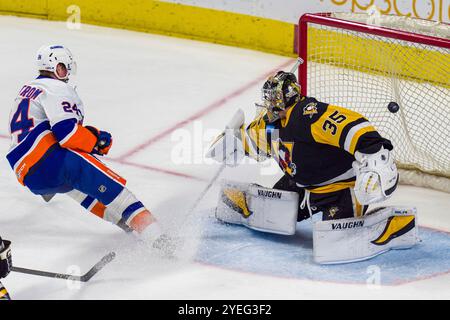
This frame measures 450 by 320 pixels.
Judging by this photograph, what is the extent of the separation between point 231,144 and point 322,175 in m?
0.47

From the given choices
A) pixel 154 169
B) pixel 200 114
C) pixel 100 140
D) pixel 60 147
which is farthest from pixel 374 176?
pixel 200 114

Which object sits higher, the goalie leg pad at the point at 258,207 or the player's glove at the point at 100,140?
the player's glove at the point at 100,140

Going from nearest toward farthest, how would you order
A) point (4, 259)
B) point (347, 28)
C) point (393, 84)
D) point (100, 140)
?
point (4, 259)
point (100, 140)
point (347, 28)
point (393, 84)

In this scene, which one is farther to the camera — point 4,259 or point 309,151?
point 309,151

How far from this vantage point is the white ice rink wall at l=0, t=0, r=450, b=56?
251 inches

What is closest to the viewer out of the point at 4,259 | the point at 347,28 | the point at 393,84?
the point at 4,259

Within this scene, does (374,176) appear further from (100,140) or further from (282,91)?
(100,140)

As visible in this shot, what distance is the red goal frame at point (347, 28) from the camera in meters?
4.47

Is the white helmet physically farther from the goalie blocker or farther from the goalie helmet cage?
the goalie helmet cage

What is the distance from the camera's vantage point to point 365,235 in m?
4.14

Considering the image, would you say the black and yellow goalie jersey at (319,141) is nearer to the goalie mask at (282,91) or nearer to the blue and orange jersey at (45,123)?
the goalie mask at (282,91)

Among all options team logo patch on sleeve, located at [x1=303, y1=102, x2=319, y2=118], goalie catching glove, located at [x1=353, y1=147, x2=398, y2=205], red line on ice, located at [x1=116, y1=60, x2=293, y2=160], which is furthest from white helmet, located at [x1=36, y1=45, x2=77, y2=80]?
goalie catching glove, located at [x1=353, y1=147, x2=398, y2=205]

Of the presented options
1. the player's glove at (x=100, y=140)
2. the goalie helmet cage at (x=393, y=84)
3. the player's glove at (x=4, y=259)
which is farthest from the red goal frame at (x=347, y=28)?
the player's glove at (x=4, y=259)

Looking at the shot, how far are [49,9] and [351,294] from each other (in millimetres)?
4097
